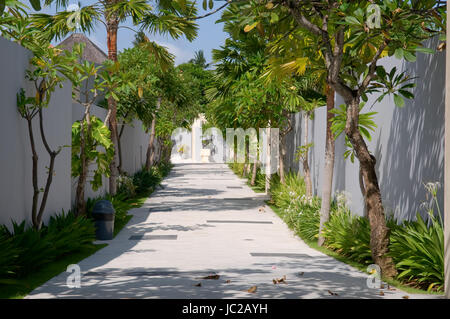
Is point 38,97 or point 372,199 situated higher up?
point 38,97

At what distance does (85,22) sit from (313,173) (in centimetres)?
709

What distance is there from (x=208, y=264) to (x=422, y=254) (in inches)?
121

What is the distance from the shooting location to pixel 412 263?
24.9ft

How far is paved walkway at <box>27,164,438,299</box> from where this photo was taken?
23.1 ft

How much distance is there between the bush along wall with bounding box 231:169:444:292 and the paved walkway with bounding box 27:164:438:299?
1.19 ft

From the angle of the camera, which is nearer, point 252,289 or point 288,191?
point 252,289

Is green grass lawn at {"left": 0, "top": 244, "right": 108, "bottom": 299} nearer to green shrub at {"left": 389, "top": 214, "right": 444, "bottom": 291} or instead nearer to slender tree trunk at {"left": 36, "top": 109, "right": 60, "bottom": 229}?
slender tree trunk at {"left": 36, "top": 109, "right": 60, "bottom": 229}

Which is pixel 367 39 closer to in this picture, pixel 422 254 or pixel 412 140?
pixel 412 140

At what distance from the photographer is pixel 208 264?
918 centimetres

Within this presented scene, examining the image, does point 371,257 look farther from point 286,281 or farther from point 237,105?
point 237,105

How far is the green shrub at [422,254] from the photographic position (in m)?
7.20

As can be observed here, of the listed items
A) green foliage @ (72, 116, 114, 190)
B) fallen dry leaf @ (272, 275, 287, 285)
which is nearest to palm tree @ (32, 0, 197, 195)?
green foliage @ (72, 116, 114, 190)

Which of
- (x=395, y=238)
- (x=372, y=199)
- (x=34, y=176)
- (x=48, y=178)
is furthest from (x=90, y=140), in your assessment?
(x=395, y=238)
